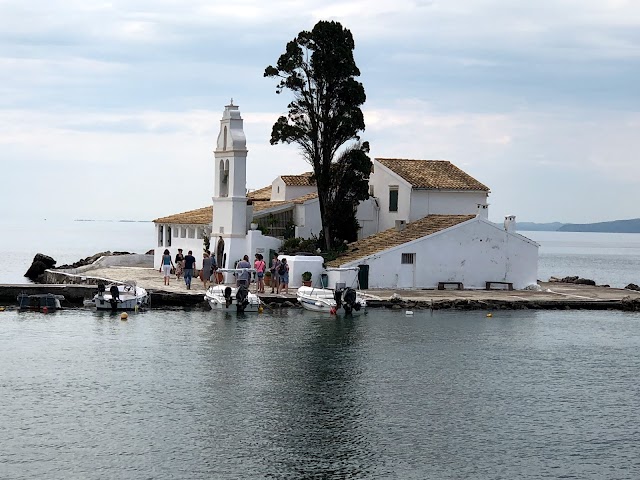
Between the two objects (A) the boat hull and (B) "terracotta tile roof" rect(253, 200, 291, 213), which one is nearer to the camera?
(A) the boat hull

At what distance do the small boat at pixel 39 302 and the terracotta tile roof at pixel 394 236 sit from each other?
12.3m

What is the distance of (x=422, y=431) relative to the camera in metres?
25.7

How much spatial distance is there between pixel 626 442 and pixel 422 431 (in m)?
4.71

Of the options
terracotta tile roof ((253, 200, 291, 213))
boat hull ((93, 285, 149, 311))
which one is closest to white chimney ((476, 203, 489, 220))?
terracotta tile roof ((253, 200, 291, 213))

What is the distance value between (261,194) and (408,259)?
16.3m

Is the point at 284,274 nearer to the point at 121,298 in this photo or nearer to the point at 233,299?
the point at 233,299

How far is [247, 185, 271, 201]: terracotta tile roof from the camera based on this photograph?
207 feet

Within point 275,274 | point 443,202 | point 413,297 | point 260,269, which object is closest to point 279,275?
point 275,274

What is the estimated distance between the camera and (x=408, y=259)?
5081 cm

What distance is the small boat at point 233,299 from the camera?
44875mm

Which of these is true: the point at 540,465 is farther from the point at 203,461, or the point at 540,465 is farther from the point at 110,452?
the point at 110,452

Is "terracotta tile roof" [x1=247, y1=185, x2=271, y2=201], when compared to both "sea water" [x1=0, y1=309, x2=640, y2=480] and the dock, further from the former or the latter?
"sea water" [x1=0, y1=309, x2=640, y2=480]

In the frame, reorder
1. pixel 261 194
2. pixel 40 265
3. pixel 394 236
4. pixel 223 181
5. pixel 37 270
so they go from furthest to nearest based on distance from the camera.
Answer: pixel 37 270 → pixel 40 265 → pixel 261 194 → pixel 223 181 → pixel 394 236

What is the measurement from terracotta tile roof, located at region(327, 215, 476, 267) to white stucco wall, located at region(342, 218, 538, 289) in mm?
452
